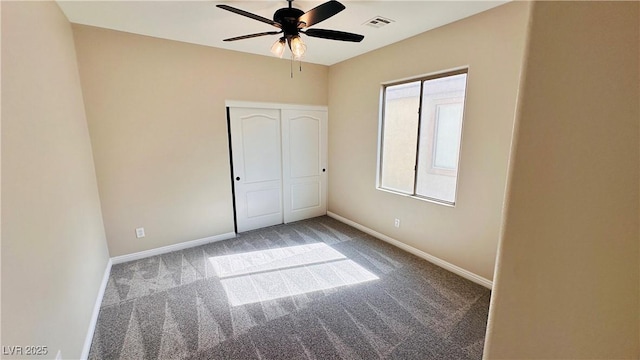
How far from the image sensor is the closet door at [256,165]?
374 cm

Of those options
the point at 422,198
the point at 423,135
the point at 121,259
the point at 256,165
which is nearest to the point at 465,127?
the point at 423,135

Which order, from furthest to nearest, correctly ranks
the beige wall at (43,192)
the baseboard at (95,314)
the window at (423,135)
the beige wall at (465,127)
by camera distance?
the window at (423,135)
the beige wall at (465,127)
the baseboard at (95,314)
the beige wall at (43,192)

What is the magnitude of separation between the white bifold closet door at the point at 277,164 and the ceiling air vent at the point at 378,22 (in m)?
1.82

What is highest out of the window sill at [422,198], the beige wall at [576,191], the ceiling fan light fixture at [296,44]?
the ceiling fan light fixture at [296,44]

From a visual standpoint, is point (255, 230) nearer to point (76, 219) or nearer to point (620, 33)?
point (76, 219)

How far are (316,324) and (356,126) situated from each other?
9.13ft

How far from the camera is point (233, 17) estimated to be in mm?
2484

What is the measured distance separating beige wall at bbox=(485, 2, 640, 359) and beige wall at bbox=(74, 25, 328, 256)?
11.6 ft

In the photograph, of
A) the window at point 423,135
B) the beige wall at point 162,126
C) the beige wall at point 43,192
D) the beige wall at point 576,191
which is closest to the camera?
the beige wall at point 576,191

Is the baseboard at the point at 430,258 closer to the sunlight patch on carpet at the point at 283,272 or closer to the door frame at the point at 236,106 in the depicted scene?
the sunlight patch on carpet at the point at 283,272

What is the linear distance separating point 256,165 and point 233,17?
78.8 inches

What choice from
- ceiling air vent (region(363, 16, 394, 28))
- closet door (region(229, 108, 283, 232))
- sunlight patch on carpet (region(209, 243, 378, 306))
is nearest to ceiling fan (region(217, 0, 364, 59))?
ceiling air vent (region(363, 16, 394, 28))

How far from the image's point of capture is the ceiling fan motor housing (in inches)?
83.7

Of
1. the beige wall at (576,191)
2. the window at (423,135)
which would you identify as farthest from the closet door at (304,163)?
the beige wall at (576,191)
